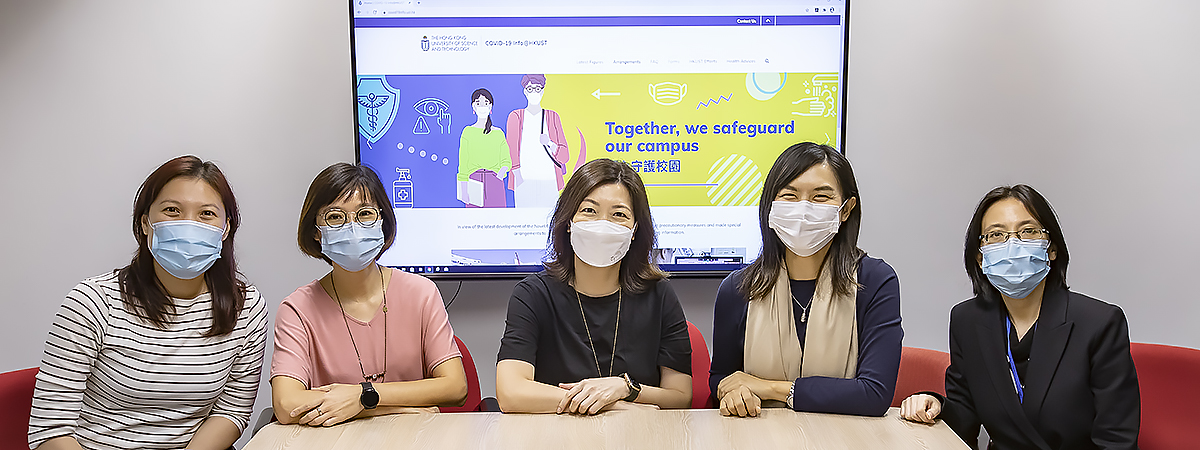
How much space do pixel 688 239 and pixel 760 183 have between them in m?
0.38

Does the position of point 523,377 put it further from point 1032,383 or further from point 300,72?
point 300,72

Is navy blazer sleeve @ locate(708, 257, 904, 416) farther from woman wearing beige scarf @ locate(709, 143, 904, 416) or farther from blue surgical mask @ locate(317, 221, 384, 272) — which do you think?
blue surgical mask @ locate(317, 221, 384, 272)

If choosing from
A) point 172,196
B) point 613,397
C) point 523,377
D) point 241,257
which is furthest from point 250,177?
point 613,397

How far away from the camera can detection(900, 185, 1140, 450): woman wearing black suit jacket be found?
1.73 metres

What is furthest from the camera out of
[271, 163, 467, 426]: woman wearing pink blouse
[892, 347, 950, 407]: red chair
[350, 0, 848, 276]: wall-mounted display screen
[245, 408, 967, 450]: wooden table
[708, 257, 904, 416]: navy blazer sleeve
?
[350, 0, 848, 276]: wall-mounted display screen

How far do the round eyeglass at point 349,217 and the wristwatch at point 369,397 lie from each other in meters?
0.48

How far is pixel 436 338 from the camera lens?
2.07 metres

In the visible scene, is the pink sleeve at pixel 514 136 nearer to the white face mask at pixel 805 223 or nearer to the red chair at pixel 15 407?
the white face mask at pixel 805 223

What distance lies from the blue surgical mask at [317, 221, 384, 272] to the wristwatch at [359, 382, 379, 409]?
15.0 inches

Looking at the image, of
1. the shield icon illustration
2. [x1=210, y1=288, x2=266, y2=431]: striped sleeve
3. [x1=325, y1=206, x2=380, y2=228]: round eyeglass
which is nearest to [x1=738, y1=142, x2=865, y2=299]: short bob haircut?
[x1=325, y1=206, x2=380, y2=228]: round eyeglass

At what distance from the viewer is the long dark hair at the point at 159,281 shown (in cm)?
188

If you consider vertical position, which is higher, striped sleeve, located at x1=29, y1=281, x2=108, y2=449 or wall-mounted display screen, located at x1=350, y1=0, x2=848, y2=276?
wall-mounted display screen, located at x1=350, y1=0, x2=848, y2=276

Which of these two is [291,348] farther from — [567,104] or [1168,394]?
[1168,394]

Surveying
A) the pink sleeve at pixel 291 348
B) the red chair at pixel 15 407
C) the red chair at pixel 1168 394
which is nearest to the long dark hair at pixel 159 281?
the pink sleeve at pixel 291 348
